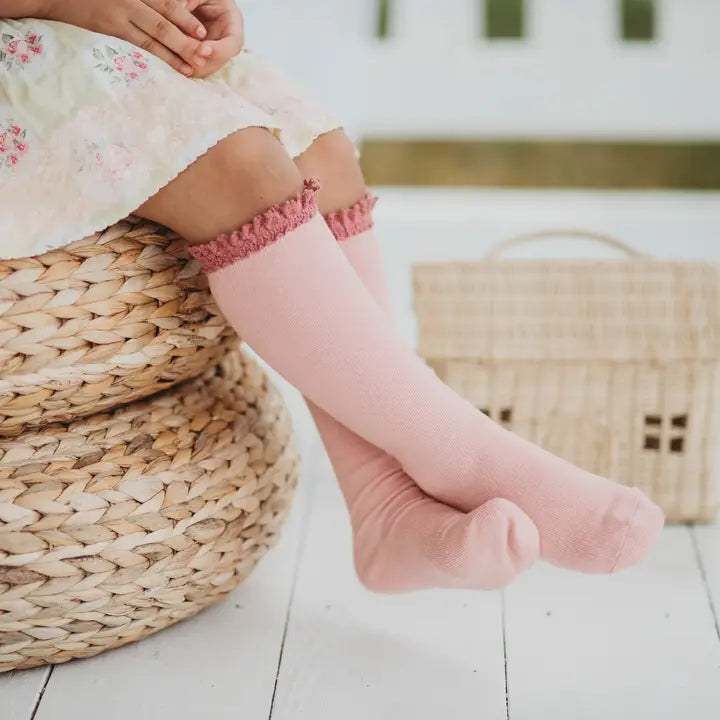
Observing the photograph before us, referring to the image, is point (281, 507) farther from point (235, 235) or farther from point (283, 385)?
point (283, 385)

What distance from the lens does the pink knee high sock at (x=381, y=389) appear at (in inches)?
35.9

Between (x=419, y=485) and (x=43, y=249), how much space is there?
1.21 feet

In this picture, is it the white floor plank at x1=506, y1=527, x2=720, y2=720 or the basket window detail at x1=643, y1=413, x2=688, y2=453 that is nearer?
the white floor plank at x1=506, y1=527, x2=720, y2=720

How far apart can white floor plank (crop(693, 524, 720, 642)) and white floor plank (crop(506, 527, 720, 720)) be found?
0.01m

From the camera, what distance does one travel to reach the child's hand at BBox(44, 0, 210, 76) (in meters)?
0.94

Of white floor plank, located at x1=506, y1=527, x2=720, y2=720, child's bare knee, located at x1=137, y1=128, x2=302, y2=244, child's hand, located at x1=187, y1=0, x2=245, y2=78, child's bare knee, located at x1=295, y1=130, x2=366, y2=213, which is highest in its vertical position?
child's hand, located at x1=187, y1=0, x2=245, y2=78

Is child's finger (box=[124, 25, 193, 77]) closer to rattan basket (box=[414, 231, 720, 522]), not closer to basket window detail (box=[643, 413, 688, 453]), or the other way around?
rattan basket (box=[414, 231, 720, 522])

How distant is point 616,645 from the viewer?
3.51 feet

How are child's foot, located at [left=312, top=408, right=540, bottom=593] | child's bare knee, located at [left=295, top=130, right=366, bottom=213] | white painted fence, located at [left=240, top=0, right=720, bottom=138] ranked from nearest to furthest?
child's foot, located at [left=312, top=408, right=540, bottom=593]
child's bare knee, located at [left=295, top=130, right=366, bottom=213]
white painted fence, located at [left=240, top=0, right=720, bottom=138]

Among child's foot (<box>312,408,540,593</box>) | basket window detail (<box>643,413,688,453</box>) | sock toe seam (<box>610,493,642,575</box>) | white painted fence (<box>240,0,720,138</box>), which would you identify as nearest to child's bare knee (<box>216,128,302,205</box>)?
child's foot (<box>312,408,540,593</box>)

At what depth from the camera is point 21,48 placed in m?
0.92

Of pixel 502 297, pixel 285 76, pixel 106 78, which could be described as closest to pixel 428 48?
pixel 502 297

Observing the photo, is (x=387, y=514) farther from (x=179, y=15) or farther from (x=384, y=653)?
(x=179, y=15)

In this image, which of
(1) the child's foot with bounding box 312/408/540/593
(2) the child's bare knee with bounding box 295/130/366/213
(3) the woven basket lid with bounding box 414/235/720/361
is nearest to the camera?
(1) the child's foot with bounding box 312/408/540/593
